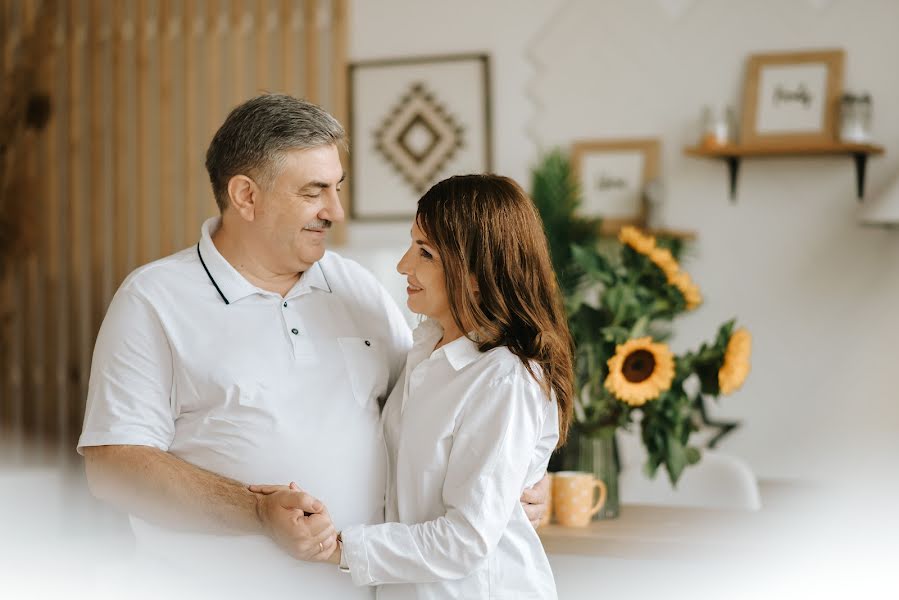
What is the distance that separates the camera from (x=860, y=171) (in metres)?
3.71

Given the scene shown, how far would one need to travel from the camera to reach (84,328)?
185 inches

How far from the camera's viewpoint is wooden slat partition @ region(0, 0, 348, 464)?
4.41 m

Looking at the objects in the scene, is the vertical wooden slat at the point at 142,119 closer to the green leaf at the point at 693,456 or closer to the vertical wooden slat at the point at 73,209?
the vertical wooden slat at the point at 73,209

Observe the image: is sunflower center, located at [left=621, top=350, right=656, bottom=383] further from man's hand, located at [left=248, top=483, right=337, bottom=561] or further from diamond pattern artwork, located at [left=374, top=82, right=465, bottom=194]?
diamond pattern artwork, located at [left=374, top=82, right=465, bottom=194]

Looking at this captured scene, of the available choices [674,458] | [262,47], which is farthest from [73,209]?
[674,458]

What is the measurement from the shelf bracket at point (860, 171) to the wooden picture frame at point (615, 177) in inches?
28.8

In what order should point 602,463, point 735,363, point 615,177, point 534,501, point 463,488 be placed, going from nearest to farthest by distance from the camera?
point 463,488 < point 534,501 < point 735,363 < point 602,463 < point 615,177

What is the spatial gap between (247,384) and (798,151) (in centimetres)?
263

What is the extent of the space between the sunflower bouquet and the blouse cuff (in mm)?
738

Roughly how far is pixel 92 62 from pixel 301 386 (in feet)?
11.0

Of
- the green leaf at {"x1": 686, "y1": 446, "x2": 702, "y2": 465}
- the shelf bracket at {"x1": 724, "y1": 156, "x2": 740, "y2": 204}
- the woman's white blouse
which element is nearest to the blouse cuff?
the woman's white blouse

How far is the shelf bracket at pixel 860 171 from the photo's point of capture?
146 inches

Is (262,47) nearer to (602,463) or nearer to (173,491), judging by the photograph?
(602,463)

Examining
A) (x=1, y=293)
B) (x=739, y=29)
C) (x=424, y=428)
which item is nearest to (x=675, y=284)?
(x=424, y=428)
